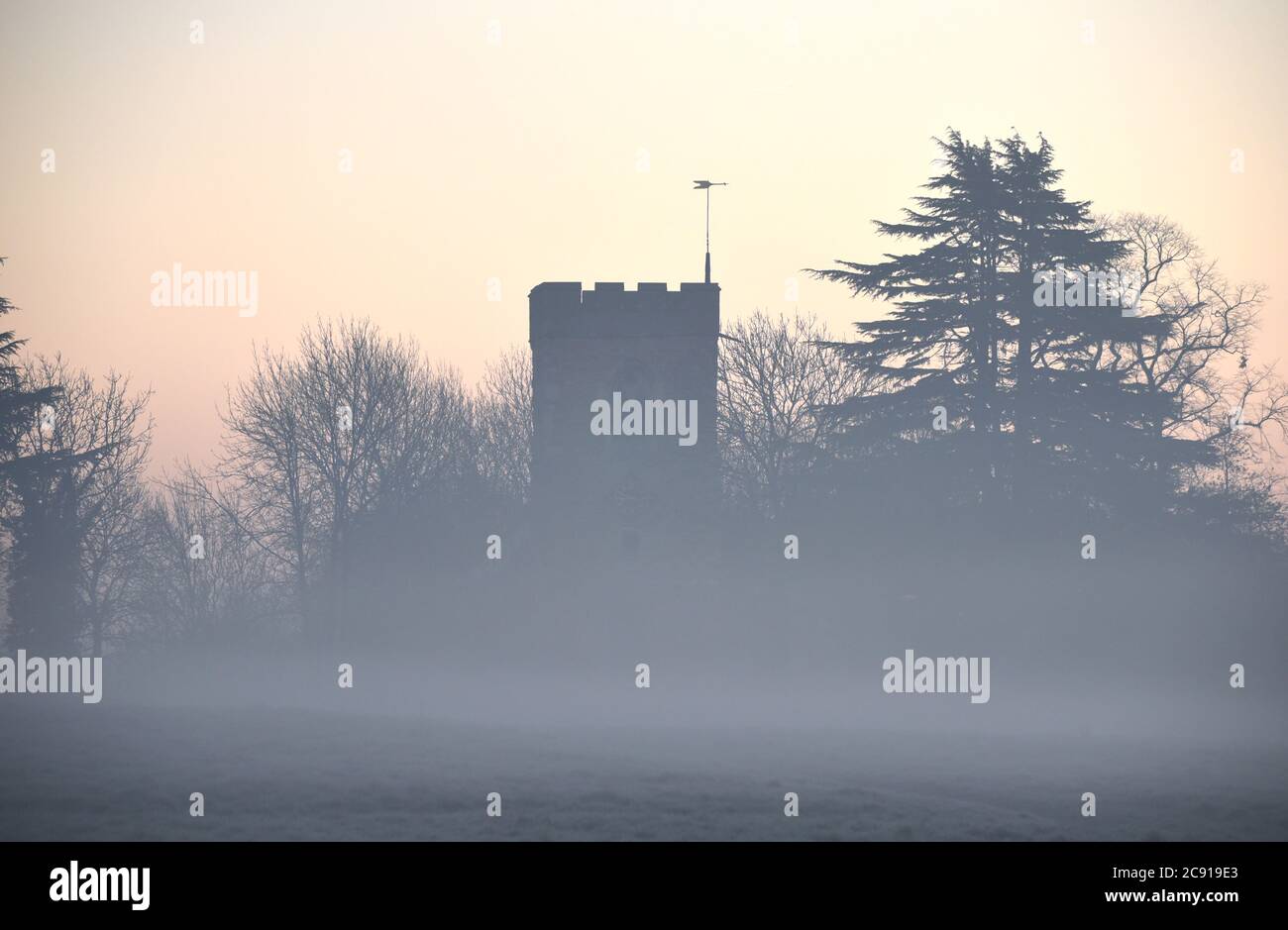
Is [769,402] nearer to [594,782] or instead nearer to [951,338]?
[951,338]

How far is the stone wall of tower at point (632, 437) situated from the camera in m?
62.4

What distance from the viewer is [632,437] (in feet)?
205

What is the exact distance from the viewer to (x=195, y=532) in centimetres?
8550

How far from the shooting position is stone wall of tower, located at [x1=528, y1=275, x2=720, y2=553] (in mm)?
62375

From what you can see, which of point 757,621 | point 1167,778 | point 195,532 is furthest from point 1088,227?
point 195,532

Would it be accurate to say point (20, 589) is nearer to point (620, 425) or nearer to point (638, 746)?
point (620, 425)
